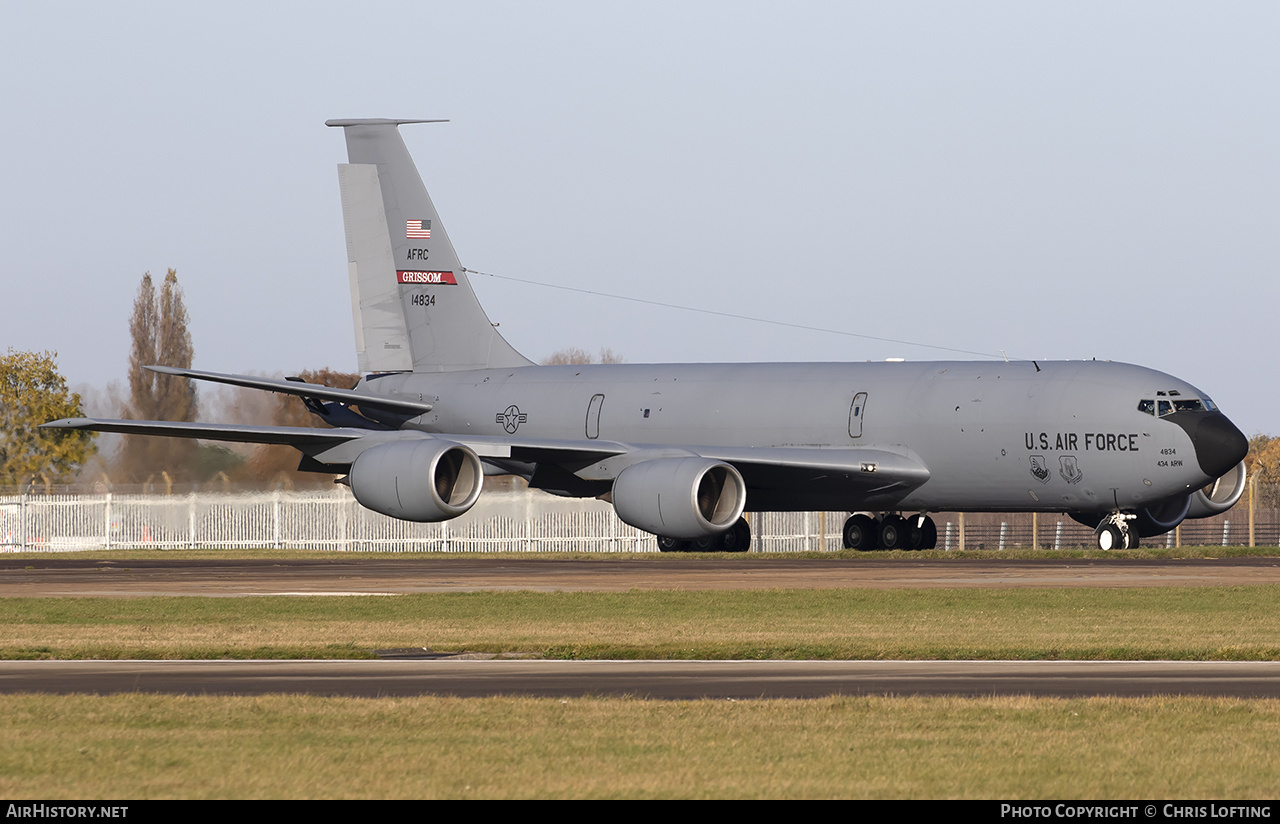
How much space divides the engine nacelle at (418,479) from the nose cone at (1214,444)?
1361 centimetres

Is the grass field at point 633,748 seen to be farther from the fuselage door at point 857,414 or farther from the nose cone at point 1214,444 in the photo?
the fuselage door at point 857,414

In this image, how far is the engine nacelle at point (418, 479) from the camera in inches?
1384

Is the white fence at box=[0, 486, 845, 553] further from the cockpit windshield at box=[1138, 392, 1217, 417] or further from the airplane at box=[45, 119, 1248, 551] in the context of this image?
the cockpit windshield at box=[1138, 392, 1217, 417]

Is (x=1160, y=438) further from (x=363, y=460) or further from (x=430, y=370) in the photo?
(x=430, y=370)

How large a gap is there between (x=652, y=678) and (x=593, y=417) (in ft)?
91.7

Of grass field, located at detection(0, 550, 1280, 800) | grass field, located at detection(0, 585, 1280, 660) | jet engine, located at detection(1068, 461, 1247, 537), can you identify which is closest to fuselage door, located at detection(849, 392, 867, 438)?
jet engine, located at detection(1068, 461, 1247, 537)

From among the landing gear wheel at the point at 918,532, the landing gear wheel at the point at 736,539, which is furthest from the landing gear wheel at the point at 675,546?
the landing gear wheel at the point at 918,532

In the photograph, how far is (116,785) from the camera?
29.2 ft

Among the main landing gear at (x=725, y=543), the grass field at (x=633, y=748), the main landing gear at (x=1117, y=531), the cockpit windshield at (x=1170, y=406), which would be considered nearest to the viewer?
the grass field at (x=633, y=748)

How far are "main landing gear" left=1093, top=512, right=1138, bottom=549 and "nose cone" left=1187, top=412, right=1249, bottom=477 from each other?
7.66 feet

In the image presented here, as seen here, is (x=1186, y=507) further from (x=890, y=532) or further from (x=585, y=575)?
(x=585, y=575)

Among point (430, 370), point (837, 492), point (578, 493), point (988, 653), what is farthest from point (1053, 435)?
point (988, 653)

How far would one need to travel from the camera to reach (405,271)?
4653 centimetres

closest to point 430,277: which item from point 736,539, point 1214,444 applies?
point 736,539
